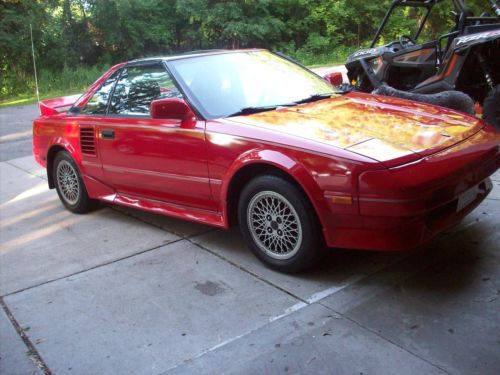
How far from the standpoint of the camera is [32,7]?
23.3m

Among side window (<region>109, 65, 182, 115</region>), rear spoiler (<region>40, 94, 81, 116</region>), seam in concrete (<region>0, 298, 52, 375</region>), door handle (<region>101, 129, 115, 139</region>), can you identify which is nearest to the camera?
seam in concrete (<region>0, 298, 52, 375</region>)

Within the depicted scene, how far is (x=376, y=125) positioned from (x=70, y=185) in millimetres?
3345

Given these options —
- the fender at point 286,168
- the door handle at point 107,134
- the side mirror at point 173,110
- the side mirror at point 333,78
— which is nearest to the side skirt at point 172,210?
the fender at point 286,168

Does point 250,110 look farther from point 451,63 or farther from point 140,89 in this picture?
point 451,63

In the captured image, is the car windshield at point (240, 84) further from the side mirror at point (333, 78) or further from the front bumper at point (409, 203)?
the front bumper at point (409, 203)

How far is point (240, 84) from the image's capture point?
A: 166 inches

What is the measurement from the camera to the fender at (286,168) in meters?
3.17

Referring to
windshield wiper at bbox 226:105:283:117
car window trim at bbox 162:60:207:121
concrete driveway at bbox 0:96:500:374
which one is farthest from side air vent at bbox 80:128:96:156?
windshield wiper at bbox 226:105:283:117

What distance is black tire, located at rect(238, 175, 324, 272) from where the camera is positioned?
10.8 feet

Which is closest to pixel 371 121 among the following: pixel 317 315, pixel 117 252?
pixel 317 315

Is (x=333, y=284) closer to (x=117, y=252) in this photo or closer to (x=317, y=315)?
(x=317, y=315)

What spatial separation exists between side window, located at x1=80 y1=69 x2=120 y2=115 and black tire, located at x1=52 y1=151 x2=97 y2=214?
22.2 inches

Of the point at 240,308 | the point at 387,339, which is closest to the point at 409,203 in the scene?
the point at 387,339

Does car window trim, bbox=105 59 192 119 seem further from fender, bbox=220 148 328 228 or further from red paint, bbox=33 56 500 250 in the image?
fender, bbox=220 148 328 228
